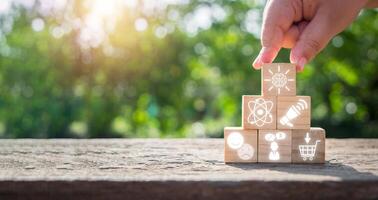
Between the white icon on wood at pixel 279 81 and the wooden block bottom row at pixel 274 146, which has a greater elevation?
the white icon on wood at pixel 279 81

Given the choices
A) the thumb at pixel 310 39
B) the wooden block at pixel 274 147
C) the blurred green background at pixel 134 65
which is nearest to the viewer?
the wooden block at pixel 274 147

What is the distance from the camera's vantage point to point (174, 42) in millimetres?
7051

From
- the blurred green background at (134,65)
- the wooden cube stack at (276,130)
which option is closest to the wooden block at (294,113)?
the wooden cube stack at (276,130)

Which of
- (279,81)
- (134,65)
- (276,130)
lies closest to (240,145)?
(276,130)

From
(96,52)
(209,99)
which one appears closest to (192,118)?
(209,99)

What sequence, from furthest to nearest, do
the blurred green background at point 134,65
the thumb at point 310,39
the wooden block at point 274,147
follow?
the blurred green background at point 134,65, the thumb at point 310,39, the wooden block at point 274,147

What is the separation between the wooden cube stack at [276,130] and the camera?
4.87ft

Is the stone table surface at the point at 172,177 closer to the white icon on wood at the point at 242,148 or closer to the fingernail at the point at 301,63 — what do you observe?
the white icon on wood at the point at 242,148

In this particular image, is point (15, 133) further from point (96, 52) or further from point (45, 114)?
point (96, 52)

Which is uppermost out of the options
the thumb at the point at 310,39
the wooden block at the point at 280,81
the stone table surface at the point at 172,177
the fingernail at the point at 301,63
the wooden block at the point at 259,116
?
the thumb at the point at 310,39

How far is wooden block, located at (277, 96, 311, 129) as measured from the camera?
1499 mm

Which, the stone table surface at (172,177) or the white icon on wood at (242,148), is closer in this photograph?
the stone table surface at (172,177)

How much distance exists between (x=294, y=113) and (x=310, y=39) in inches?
9.7

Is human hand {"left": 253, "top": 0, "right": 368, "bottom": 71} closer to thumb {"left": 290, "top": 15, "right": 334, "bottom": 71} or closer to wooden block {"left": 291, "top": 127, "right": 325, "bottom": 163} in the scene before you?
thumb {"left": 290, "top": 15, "right": 334, "bottom": 71}
